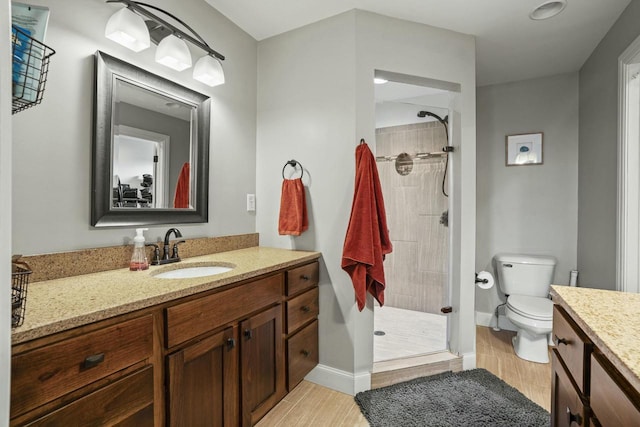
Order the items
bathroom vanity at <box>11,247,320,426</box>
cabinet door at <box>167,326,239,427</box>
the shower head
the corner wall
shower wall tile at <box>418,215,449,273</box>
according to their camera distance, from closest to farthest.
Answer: the corner wall → bathroom vanity at <box>11,247,320,426</box> → cabinet door at <box>167,326,239,427</box> → the shower head → shower wall tile at <box>418,215,449,273</box>

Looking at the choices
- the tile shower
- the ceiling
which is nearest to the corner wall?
the ceiling

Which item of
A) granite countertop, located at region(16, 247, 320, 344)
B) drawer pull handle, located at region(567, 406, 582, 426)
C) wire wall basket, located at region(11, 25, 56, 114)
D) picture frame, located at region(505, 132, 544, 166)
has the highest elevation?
picture frame, located at region(505, 132, 544, 166)

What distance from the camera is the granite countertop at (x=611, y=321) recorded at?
673 mm

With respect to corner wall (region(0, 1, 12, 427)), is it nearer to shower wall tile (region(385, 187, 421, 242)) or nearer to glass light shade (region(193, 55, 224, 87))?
glass light shade (region(193, 55, 224, 87))

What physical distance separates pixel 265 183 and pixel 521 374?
232 cm

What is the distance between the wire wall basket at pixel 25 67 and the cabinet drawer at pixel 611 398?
1.59 metres

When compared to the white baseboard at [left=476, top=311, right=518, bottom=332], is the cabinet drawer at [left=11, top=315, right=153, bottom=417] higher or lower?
higher

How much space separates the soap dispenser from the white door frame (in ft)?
9.19

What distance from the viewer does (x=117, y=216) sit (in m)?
1.42

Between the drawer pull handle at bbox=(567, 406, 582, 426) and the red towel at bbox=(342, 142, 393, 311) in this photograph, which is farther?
the red towel at bbox=(342, 142, 393, 311)

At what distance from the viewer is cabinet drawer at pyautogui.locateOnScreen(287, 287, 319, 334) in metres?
1.73

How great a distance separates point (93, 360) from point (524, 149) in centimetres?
345

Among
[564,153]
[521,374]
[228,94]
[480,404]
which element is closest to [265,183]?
[228,94]

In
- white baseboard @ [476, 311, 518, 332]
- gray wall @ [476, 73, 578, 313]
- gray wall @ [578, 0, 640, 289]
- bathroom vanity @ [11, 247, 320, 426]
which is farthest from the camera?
white baseboard @ [476, 311, 518, 332]
